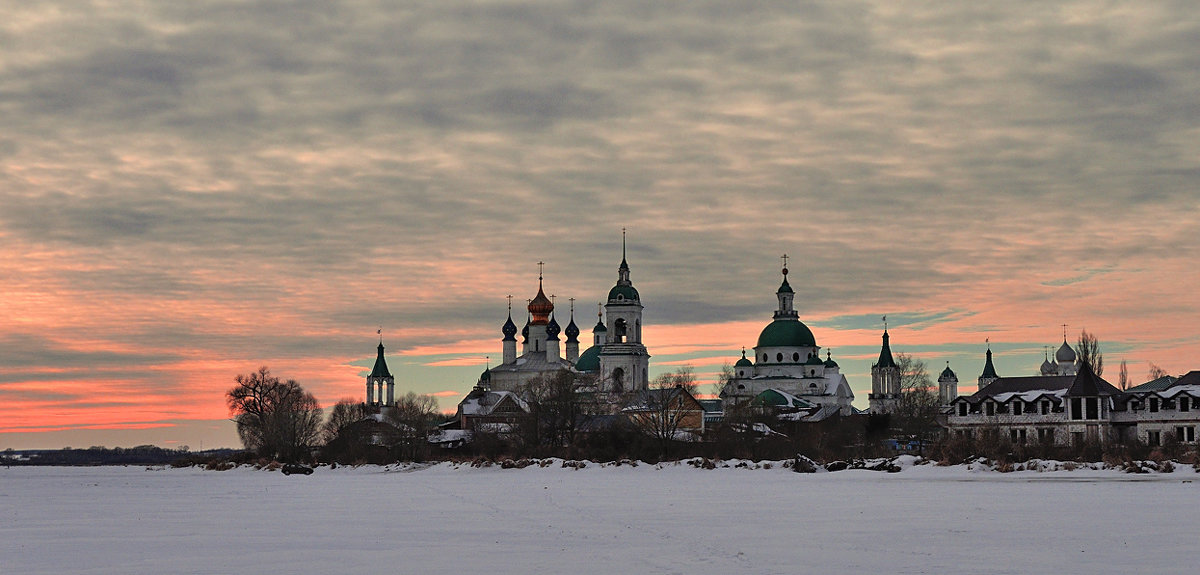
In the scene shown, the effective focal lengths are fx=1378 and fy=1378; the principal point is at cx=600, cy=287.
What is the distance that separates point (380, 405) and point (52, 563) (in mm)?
154684

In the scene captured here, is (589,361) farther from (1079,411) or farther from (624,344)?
(1079,411)

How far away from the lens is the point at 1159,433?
88750 mm

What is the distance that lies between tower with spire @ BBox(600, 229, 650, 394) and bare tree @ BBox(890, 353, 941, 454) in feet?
86.8

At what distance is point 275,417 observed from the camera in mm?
110812

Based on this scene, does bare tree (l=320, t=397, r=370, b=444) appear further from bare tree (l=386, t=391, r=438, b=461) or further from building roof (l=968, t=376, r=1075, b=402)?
building roof (l=968, t=376, r=1075, b=402)

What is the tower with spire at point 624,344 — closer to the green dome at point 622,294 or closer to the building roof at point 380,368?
the green dome at point 622,294

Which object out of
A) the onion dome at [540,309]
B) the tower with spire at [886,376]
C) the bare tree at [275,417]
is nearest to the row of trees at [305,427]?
the bare tree at [275,417]

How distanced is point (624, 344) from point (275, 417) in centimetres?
4427

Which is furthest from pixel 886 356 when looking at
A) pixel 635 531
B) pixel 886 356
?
pixel 635 531

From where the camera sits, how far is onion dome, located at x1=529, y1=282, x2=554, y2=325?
6506 inches

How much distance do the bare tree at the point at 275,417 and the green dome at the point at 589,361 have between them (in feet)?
114

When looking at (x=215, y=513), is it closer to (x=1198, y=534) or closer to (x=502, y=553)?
(x=502, y=553)

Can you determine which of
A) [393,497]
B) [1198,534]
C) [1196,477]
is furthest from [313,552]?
[1196,477]

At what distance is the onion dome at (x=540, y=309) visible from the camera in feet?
542
